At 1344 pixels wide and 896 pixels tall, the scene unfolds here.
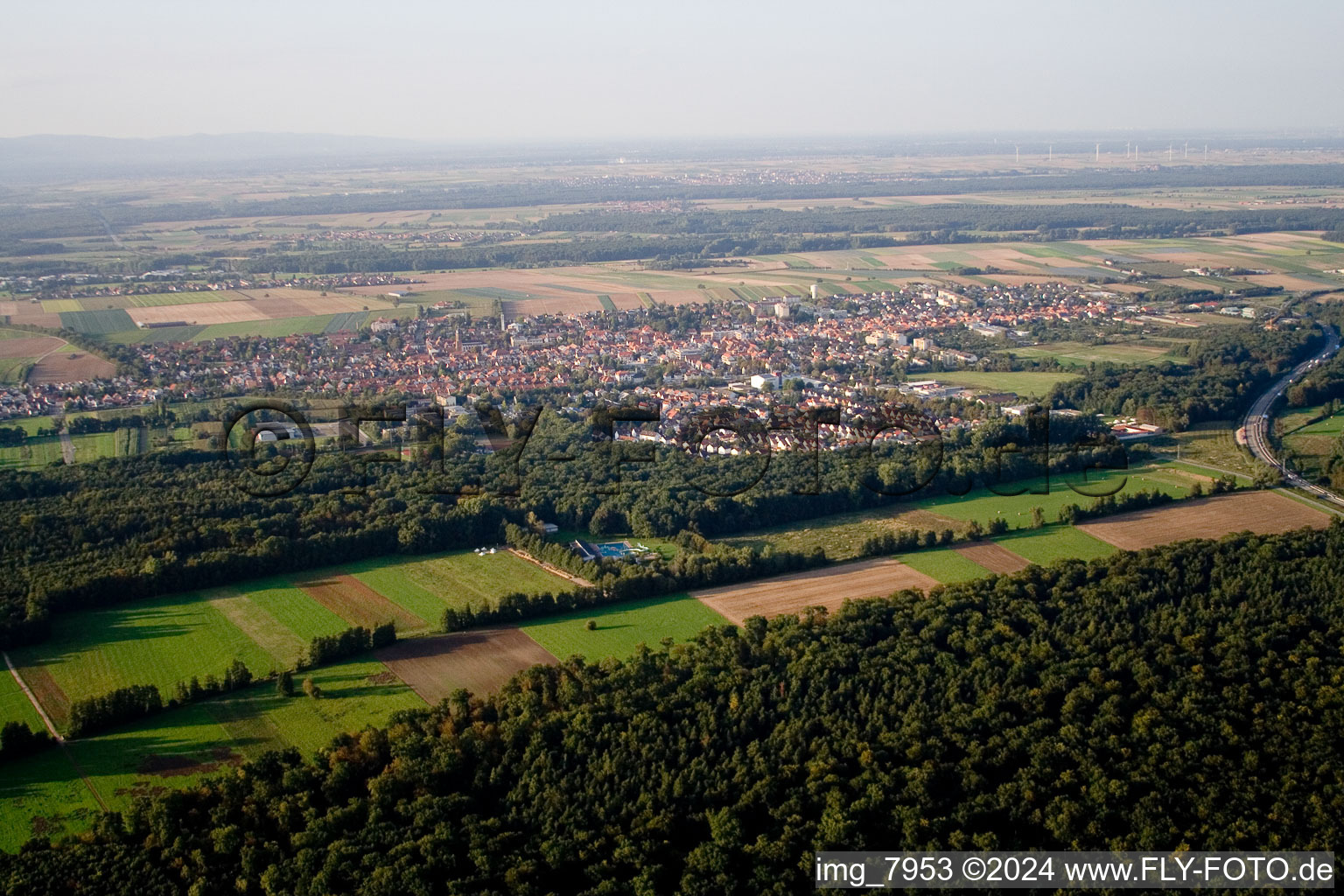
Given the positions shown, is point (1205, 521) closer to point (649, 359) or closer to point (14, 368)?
point (649, 359)

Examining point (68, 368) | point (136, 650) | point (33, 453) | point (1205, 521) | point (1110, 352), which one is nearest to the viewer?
point (136, 650)

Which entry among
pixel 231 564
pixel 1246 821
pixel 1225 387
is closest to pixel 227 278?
pixel 231 564

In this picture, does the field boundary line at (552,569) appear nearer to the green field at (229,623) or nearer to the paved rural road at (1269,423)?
the green field at (229,623)

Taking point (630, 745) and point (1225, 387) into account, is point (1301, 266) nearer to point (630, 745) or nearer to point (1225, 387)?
point (1225, 387)

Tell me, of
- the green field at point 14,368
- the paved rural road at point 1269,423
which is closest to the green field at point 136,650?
the paved rural road at point 1269,423

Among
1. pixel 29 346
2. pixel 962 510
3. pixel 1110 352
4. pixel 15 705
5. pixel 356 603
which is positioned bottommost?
pixel 15 705

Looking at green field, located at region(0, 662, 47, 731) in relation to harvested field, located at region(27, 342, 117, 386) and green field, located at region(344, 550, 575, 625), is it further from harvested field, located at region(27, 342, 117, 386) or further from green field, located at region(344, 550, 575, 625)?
harvested field, located at region(27, 342, 117, 386)

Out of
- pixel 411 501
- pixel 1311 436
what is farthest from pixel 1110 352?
pixel 411 501
